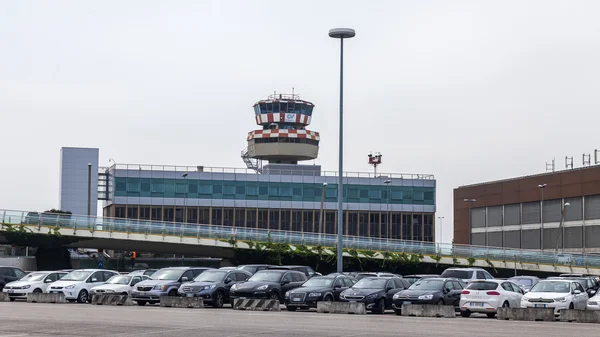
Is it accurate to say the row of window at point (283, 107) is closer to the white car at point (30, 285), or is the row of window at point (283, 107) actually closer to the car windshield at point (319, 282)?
the white car at point (30, 285)

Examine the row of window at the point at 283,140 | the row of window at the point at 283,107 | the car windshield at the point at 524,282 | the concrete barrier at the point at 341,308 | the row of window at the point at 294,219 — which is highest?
the row of window at the point at 283,107

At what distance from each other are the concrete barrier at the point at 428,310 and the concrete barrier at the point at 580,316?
359cm

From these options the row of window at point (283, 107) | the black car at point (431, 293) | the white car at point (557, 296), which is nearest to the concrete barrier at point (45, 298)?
the black car at point (431, 293)

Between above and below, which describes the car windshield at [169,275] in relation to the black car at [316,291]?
above

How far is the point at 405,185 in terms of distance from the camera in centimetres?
12112

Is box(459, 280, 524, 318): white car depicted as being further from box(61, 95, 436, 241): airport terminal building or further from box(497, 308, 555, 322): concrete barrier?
box(61, 95, 436, 241): airport terminal building

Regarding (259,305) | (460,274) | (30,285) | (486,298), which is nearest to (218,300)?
(259,305)

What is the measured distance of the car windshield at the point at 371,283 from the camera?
34.8m

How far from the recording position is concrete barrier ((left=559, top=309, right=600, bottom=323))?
2859 centimetres

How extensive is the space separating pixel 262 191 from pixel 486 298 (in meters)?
86.7

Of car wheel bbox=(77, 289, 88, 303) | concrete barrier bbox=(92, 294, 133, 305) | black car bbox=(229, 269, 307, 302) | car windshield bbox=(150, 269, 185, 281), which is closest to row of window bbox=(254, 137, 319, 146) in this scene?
car wheel bbox=(77, 289, 88, 303)

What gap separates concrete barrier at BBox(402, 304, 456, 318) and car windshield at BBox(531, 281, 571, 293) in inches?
131

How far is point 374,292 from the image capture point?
3422 centimetres

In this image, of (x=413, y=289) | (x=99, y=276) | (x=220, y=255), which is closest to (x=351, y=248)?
(x=220, y=255)
